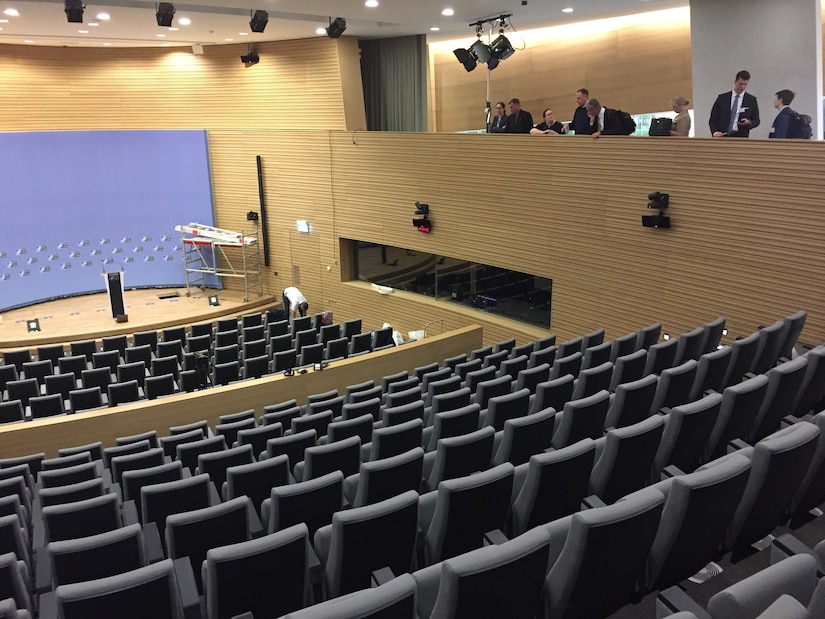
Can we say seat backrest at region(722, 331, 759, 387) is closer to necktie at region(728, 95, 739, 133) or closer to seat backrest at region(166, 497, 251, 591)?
necktie at region(728, 95, 739, 133)

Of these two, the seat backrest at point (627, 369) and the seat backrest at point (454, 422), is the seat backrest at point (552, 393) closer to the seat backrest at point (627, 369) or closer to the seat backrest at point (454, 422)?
the seat backrest at point (627, 369)

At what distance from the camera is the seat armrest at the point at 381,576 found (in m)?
3.06

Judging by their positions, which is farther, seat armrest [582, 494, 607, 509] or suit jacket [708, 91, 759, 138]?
suit jacket [708, 91, 759, 138]

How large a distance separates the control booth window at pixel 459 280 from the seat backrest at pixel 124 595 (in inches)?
349

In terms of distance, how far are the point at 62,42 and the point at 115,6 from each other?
499cm

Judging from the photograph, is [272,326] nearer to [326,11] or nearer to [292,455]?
[326,11]

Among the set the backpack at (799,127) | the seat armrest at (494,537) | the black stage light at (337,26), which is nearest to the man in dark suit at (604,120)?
the backpack at (799,127)

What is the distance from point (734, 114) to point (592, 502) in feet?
21.3

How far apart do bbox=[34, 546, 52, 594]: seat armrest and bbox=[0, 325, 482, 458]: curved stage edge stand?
11.8 feet

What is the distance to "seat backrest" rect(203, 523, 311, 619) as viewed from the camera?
107 inches

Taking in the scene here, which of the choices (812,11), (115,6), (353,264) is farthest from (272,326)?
(812,11)

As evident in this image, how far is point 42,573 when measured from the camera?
3621 mm

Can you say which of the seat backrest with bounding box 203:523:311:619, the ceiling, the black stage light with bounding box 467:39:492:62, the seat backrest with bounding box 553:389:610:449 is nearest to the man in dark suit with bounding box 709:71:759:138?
the ceiling

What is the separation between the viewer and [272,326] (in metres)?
11.7
